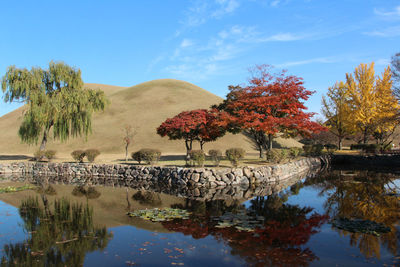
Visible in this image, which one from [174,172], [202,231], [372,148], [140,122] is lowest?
[202,231]

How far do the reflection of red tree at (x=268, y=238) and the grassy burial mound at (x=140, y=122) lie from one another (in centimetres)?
3798

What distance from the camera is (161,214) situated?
12.0m

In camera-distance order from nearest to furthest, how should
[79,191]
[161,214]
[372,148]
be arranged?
[161,214]
[79,191]
[372,148]

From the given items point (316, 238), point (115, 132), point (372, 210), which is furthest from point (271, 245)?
point (115, 132)

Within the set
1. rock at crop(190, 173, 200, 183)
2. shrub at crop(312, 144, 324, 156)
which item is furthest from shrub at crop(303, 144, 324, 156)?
rock at crop(190, 173, 200, 183)

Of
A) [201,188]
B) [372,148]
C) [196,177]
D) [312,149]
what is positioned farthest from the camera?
[372,148]

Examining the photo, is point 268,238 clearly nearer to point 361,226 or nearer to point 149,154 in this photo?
point 361,226

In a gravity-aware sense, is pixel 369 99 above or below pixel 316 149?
above

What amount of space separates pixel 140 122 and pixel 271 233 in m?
56.1

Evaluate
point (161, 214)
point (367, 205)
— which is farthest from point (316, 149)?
point (161, 214)

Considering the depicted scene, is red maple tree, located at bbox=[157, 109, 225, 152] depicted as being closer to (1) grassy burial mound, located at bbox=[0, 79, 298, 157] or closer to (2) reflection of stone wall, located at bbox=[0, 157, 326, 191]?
(2) reflection of stone wall, located at bbox=[0, 157, 326, 191]

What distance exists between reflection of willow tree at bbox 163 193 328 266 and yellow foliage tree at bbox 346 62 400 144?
35.5 meters

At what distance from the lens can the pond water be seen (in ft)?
25.0

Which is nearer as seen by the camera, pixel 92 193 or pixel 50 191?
pixel 92 193
